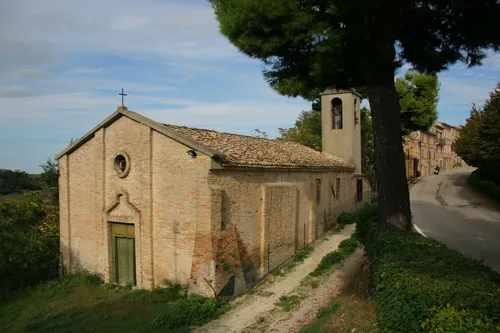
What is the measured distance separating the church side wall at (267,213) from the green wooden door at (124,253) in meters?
3.79

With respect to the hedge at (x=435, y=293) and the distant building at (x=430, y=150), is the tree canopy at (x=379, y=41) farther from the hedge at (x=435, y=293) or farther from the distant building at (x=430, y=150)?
the distant building at (x=430, y=150)

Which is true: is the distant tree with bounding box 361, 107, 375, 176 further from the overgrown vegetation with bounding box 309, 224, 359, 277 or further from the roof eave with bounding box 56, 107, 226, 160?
the roof eave with bounding box 56, 107, 226, 160

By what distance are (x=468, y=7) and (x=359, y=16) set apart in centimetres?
225

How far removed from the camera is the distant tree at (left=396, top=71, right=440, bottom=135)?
3041 centimetres

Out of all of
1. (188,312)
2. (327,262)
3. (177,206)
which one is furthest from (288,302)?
(177,206)

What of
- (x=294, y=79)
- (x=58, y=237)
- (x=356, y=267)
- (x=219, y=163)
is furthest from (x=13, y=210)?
(x=356, y=267)

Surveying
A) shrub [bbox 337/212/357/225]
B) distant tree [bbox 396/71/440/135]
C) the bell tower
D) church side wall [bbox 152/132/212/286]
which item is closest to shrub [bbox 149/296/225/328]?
church side wall [bbox 152/132/212/286]

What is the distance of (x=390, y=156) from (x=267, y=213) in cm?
562

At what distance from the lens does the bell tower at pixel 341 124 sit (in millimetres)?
22344

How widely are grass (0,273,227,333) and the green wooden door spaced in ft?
1.53


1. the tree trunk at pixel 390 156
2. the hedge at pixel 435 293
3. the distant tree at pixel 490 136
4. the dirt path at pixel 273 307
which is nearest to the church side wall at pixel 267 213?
the dirt path at pixel 273 307

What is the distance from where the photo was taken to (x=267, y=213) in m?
13.5

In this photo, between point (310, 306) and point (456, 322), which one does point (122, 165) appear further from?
point (456, 322)

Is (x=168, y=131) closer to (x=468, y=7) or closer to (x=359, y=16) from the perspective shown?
(x=359, y=16)
